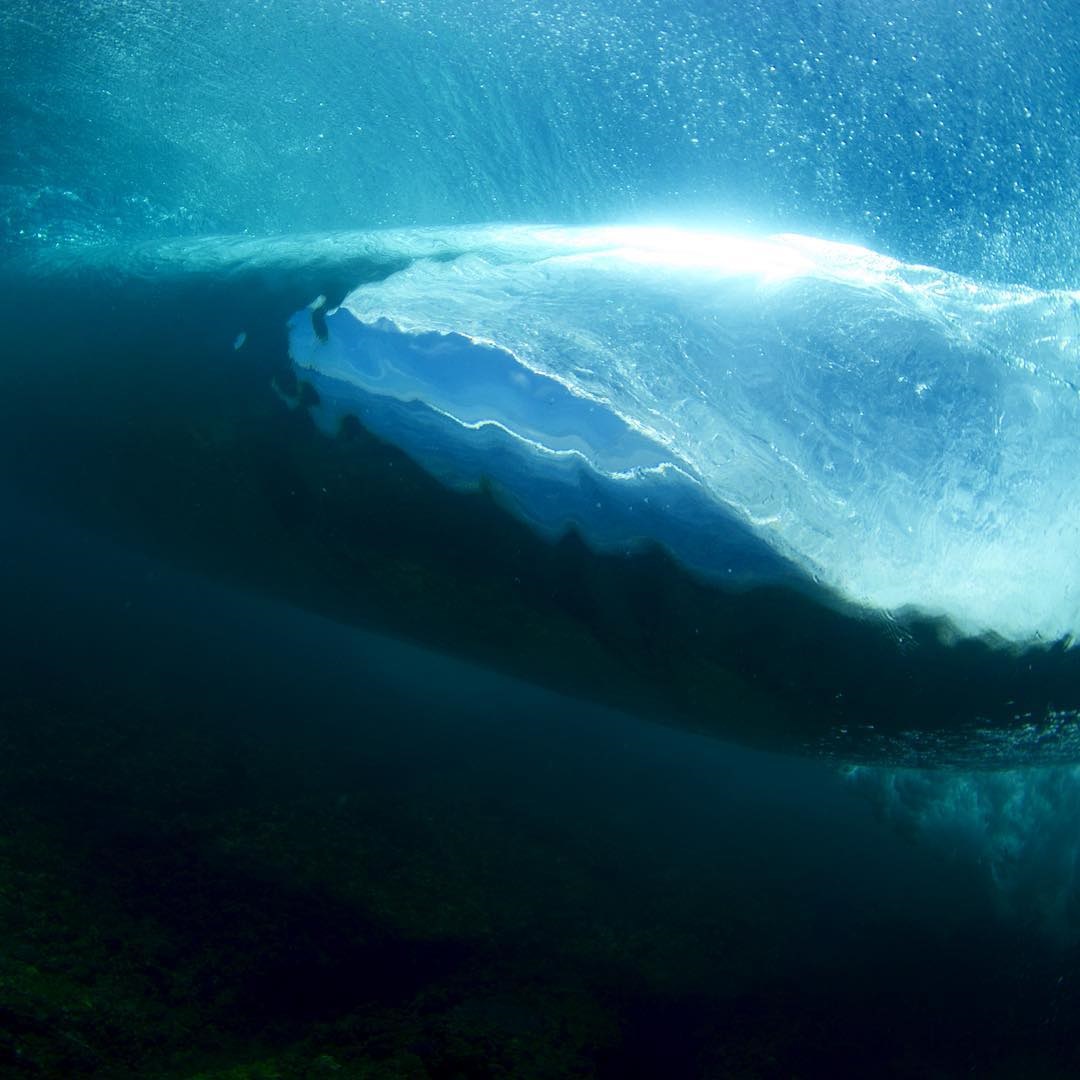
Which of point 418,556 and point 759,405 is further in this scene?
point 418,556

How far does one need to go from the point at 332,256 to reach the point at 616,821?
265 inches

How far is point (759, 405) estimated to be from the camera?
3281 millimetres

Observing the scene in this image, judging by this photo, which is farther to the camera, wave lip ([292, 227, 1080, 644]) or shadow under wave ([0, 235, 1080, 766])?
shadow under wave ([0, 235, 1080, 766])

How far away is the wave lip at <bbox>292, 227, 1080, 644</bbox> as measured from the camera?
3285 millimetres

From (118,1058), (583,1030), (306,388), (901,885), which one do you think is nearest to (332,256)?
(306,388)

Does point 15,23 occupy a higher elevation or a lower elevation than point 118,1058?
higher

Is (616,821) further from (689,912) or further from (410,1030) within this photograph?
(410,1030)

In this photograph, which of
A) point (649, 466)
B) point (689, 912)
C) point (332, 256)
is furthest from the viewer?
point (689, 912)

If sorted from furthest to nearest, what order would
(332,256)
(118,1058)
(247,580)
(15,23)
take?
(247,580)
(15,23)
(332,256)
(118,1058)

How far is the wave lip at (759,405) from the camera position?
10.8 ft

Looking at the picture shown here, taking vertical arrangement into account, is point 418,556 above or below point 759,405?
below

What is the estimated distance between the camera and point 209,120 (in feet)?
23.4

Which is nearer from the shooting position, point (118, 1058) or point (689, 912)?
point (118, 1058)

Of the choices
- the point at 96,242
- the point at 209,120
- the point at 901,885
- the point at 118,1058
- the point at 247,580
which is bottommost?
the point at 118,1058
